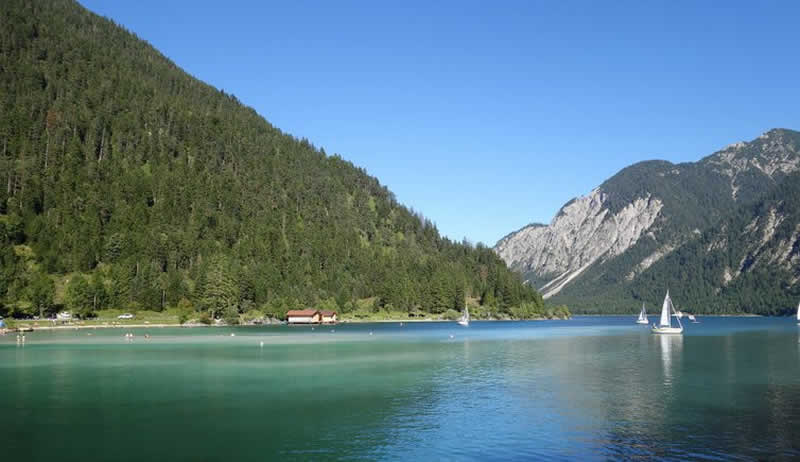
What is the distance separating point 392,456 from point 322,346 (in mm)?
90334

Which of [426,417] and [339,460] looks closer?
[339,460]

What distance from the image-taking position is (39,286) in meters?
191

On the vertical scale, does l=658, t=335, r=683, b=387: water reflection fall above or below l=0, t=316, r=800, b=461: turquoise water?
below

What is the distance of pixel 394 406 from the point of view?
194 feet

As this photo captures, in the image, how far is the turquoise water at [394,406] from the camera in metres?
43.2

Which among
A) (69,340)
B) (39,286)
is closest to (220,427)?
(69,340)

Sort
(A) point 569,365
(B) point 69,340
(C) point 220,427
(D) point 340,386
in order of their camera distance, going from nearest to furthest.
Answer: (C) point 220,427 → (D) point 340,386 → (A) point 569,365 → (B) point 69,340

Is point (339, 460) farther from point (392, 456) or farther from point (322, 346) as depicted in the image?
point (322, 346)

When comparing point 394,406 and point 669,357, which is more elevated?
point 394,406

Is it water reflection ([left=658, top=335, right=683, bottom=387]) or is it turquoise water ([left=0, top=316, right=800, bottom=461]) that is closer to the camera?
turquoise water ([left=0, top=316, right=800, bottom=461])

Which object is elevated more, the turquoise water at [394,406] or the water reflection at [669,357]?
the turquoise water at [394,406]

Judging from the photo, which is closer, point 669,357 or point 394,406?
point 394,406

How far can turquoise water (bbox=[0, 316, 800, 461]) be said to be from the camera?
43188mm

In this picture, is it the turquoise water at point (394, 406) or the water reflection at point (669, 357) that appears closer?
the turquoise water at point (394, 406)
